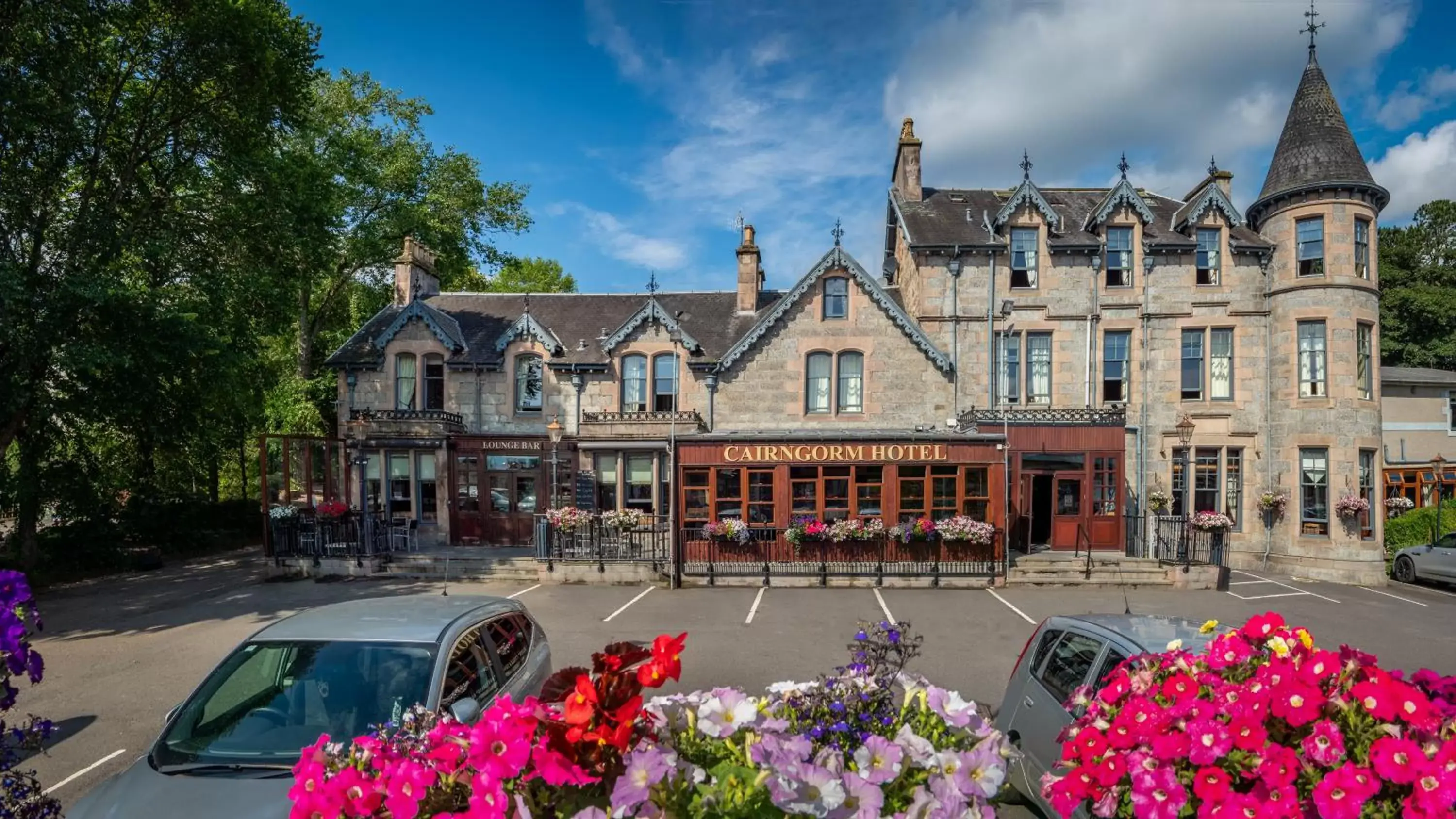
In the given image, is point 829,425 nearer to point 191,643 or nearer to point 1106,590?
point 1106,590

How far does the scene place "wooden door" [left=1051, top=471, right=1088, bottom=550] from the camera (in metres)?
21.5

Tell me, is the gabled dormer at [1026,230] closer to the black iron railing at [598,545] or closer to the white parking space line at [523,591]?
the black iron railing at [598,545]

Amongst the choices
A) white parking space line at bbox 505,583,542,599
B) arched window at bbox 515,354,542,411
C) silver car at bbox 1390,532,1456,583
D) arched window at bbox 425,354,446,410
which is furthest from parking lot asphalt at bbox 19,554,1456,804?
arched window at bbox 515,354,542,411

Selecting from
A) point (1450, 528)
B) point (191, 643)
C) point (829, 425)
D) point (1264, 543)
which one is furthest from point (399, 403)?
point (1450, 528)

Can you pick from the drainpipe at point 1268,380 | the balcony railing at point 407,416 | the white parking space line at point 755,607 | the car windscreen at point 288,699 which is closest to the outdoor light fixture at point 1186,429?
the drainpipe at point 1268,380

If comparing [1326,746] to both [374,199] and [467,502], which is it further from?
[374,199]

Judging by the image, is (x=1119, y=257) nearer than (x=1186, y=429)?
No

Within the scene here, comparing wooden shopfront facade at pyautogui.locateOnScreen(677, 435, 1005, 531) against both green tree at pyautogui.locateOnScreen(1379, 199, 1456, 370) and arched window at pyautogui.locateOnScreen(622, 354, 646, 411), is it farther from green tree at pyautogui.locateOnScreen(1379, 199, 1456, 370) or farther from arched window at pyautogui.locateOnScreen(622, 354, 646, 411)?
green tree at pyautogui.locateOnScreen(1379, 199, 1456, 370)

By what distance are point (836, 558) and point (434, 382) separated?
14.9 m

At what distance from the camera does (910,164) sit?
2555cm

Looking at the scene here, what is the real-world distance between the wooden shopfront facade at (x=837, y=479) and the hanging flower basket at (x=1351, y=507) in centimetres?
987

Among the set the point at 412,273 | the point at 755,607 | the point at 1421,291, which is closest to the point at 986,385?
the point at 755,607

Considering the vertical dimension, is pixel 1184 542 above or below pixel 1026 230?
below

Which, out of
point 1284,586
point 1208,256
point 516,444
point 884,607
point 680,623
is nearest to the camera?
point 680,623
